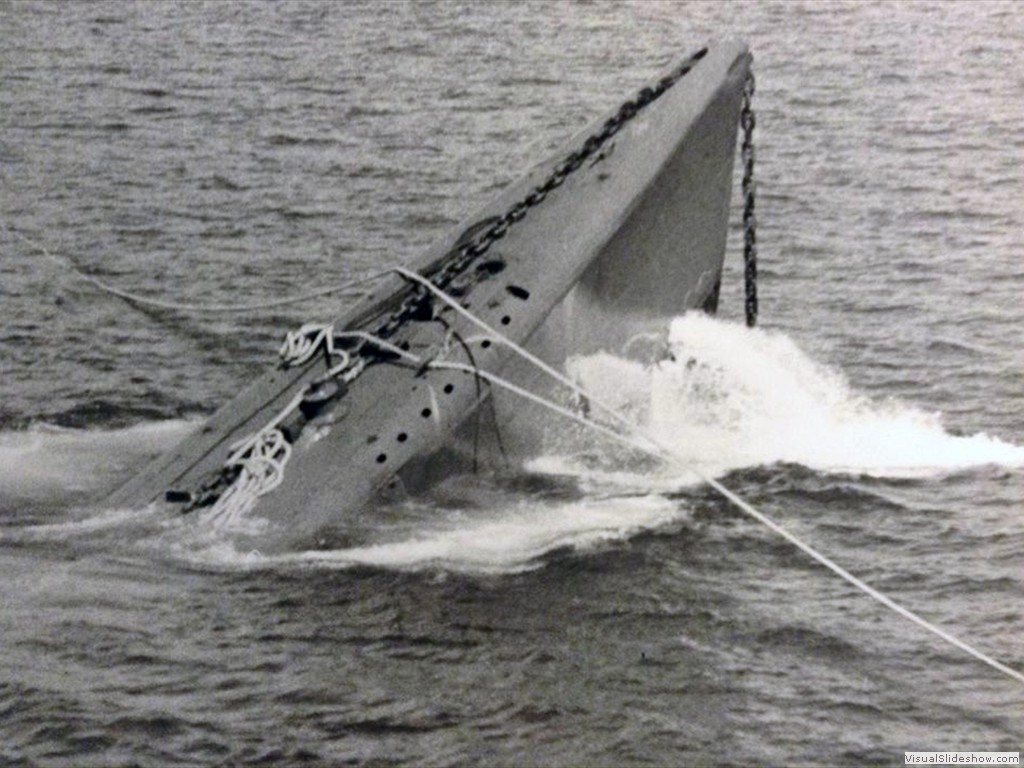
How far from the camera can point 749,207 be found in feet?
59.5

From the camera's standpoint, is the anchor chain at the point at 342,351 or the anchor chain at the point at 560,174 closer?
the anchor chain at the point at 342,351

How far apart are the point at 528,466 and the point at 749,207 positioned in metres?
3.70

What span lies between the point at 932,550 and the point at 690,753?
383 cm

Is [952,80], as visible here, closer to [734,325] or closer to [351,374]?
[734,325]

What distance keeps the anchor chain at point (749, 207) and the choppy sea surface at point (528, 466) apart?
1.46ft

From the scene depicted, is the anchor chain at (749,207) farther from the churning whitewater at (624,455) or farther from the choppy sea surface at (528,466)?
the choppy sea surface at (528,466)

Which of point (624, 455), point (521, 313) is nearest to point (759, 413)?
point (624, 455)

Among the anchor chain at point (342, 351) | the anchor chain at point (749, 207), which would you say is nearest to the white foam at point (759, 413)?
the anchor chain at point (749, 207)

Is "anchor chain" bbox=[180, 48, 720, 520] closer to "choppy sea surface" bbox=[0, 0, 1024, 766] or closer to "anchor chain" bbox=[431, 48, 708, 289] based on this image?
"anchor chain" bbox=[431, 48, 708, 289]

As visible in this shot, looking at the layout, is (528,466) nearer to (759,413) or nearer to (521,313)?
(521,313)

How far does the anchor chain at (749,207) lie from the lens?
59.5 feet

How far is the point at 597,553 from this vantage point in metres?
14.5

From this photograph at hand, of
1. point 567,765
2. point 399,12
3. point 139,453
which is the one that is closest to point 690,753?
point 567,765

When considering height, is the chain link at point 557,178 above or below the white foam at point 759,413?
above
